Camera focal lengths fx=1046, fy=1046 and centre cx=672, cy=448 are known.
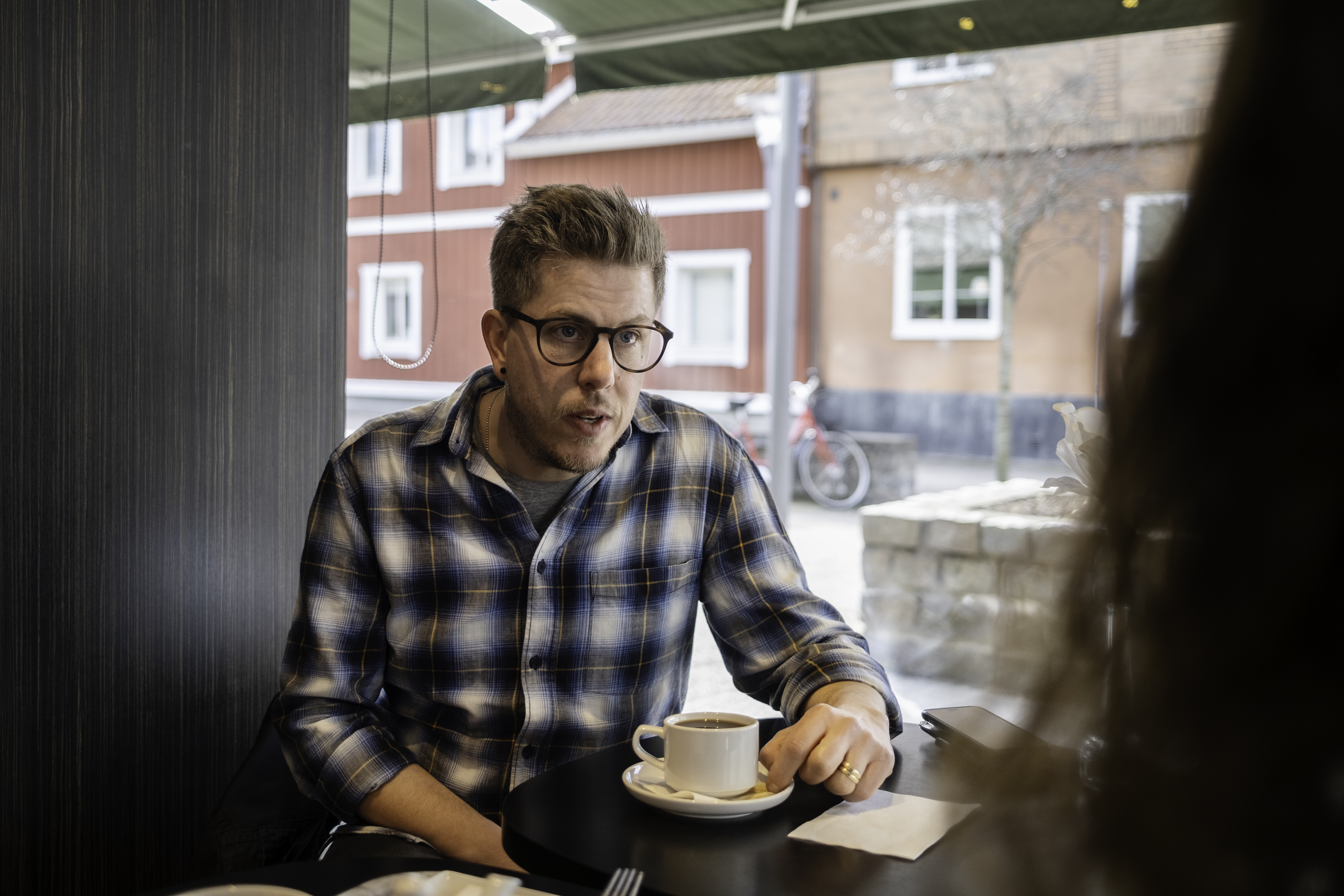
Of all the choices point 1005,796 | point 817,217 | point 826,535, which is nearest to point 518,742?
point 1005,796

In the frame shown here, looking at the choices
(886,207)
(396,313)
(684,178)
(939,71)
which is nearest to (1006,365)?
(886,207)

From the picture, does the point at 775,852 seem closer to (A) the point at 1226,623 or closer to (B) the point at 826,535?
(A) the point at 1226,623

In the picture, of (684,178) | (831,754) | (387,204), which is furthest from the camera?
(684,178)

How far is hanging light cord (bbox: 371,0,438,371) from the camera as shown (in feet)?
7.96

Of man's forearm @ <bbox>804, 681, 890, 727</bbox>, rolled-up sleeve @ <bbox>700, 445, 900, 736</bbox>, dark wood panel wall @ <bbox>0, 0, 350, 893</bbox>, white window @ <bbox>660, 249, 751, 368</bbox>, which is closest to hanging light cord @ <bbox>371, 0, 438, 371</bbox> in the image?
dark wood panel wall @ <bbox>0, 0, 350, 893</bbox>

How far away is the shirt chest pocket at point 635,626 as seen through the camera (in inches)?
58.5

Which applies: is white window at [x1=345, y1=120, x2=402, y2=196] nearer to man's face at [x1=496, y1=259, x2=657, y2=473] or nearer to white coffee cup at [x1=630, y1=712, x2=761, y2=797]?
man's face at [x1=496, y1=259, x2=657, y2=473]

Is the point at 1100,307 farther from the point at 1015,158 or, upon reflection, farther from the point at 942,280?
the point at 942,280

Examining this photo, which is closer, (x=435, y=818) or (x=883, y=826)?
(x=883, y=826)

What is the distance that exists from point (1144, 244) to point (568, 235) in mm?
1246

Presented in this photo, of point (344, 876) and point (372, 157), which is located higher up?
point (372, 157)

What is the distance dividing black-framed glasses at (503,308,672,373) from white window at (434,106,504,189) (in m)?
7.72

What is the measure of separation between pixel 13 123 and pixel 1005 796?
1503 mm

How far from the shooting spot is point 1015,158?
303 inches
